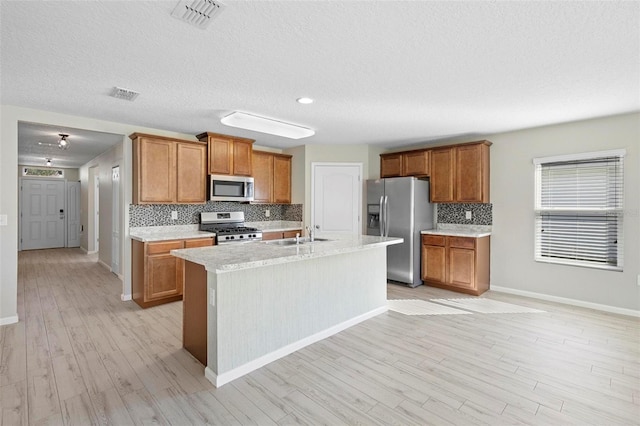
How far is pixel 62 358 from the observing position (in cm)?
282

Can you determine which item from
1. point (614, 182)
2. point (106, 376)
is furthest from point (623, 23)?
point (106, 376)

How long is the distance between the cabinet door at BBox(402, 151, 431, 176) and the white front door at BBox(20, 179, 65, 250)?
31.9ft

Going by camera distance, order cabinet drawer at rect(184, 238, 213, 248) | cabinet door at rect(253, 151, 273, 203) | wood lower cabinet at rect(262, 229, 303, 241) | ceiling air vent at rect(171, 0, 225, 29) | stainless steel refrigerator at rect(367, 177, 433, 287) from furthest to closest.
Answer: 1. cabinet door at rect(253, 151, 273, 203)
2. wood lower cabinet at rect(262, 229, 303, 241)
3. stainless steel refrigerator at rect(367, 177, 433, 287)
4. cabinet drawer at rect(184, 238, 213, 248)
5. ceiling air vent at rect(171, 0, 225, 29)

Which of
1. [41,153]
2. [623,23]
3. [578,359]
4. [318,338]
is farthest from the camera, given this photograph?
[41,153]

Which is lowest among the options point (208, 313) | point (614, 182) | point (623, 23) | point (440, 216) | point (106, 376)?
point (106, 376)

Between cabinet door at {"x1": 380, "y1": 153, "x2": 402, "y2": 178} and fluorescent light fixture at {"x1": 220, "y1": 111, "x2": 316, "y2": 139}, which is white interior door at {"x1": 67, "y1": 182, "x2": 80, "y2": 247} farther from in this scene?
cabinet door at {"x1": 380, "y1": 153, "x2": 402, "y2": 178}

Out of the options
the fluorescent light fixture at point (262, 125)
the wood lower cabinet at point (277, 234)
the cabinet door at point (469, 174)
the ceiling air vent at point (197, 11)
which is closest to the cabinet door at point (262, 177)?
the wood lower cabinet at point (277, 234)

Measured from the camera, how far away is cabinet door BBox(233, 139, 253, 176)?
17.3 ft

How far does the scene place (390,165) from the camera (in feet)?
19.2

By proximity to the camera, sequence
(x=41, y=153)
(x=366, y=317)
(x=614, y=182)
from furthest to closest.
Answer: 1. (x=41, y=153)
2. (x=614, y=182)
3. (x=366, y=317)

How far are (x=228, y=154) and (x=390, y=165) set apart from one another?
274 cm

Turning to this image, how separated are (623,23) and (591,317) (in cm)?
326

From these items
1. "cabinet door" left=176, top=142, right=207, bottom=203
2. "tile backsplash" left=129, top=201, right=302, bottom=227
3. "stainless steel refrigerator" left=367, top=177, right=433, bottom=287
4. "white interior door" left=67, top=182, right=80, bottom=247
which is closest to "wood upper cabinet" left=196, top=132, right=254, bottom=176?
"cabinet door" left=176, top=142, right=207, bottom=203

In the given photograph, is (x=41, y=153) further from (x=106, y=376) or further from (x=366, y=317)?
(x=366, y=317)
